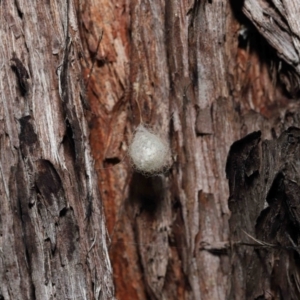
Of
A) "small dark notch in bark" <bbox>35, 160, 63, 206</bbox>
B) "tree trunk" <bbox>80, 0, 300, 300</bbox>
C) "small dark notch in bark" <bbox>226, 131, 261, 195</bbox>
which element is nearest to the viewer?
"small dark notch in bark" <bbox>35, 160, 63, 206</bbox>

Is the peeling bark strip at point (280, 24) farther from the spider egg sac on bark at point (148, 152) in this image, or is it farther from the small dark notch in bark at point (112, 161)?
the small dark notch in bark at point (112, 161)

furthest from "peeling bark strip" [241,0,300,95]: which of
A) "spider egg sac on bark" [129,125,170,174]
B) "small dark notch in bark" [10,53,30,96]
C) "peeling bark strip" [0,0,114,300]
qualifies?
"small dark notch in bark" [10,53,30,96]

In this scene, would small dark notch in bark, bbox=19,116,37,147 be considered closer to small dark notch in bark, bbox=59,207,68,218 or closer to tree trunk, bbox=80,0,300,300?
small dark notch in bark, bbox=59,207,68,218

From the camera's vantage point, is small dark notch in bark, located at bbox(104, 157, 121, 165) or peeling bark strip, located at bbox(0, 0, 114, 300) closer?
peeling bark strip, located at bbox(0, 0, 114, 300)

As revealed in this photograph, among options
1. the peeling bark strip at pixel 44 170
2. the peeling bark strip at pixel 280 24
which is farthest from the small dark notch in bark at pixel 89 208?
the peeling bark strip at pixel 280 24

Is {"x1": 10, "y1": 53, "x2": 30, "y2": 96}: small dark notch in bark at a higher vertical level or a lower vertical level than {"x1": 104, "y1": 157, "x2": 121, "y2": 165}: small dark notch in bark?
higher

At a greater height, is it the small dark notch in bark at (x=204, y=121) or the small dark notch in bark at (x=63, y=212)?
the small dark notch in bark at (x=204, y=121)

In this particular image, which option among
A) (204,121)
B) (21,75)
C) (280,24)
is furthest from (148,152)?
(280,24)

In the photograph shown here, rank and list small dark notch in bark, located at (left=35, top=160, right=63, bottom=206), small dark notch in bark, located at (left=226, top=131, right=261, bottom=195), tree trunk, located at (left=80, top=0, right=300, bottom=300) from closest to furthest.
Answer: small dark notch in bark, located at (left=35, top=160, right=63, bottom=206) → small dark notch in bark, located at (left=226, top=131, right=261, bottom=195) → tree trunk, located at (left=80, top=0, right=300, bottom=300)

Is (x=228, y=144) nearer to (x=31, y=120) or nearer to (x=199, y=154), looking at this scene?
(x=199, y=154)
